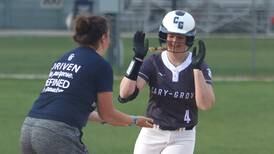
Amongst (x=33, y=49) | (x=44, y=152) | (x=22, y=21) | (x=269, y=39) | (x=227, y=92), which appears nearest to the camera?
(x=44, y=152)

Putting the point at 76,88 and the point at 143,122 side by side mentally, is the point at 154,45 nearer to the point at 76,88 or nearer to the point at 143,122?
the point at 143,122

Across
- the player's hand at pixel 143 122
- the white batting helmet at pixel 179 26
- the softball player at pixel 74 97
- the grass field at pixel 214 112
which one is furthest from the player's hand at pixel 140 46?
the grass field at pixel 214 112

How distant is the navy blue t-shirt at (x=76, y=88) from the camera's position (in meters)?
5.98

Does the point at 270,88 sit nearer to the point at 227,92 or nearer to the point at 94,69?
the point at 227,92

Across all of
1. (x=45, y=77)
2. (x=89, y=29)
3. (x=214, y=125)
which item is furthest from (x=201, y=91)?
(x=45, y=77)

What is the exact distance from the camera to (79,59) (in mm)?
6059

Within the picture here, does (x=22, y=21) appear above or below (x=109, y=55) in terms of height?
below

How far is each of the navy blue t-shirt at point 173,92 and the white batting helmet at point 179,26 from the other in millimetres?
249

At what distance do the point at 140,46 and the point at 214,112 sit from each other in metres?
8.44

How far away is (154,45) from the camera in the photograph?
26672mm

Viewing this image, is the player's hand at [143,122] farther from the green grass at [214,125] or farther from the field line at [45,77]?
the field line at [45,77]

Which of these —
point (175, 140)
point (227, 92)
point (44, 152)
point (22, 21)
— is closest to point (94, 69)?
point (44, 152)

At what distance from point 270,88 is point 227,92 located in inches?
53.5

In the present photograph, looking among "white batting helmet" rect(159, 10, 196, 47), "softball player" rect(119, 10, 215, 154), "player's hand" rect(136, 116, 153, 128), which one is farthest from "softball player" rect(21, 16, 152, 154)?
"white batting helmet" rect(159, 10, 196, 47)
